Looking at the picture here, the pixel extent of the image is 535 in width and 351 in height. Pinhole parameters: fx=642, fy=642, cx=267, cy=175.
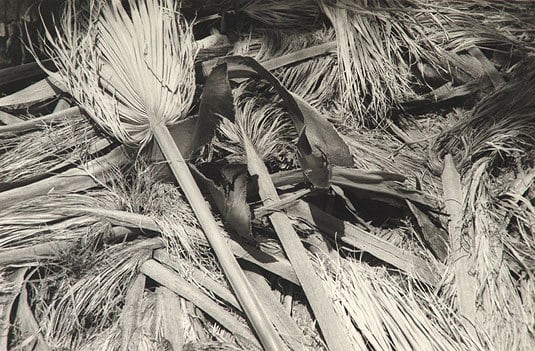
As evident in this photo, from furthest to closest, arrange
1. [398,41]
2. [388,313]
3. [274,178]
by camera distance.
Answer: [398,41] < [274,178] < [388,313]

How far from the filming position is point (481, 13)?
81.7 inches

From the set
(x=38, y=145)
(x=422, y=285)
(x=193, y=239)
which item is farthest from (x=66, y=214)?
(x=422, y=285)

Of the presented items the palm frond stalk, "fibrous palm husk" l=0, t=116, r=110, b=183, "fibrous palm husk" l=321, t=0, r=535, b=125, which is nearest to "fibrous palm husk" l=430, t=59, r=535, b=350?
"fibrous palm husk" l=321, t=0, r=535, b=125

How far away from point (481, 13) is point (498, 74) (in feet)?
0.72

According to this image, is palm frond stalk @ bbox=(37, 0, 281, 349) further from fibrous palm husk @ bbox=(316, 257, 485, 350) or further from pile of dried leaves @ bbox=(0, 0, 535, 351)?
fibrous palm husk @ bbox=(316, 257, 485, 350)

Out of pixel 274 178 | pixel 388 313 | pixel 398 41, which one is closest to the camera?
pixel 388 313

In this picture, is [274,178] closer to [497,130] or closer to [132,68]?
[132,68]

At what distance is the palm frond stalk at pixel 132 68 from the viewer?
1818mm

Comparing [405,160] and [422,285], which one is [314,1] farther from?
[422,285]

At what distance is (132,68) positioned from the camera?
1.84 meters

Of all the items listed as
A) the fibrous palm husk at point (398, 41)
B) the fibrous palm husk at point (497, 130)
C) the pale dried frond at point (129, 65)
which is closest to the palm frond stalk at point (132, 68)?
the pale dried frond at point (129, 65)

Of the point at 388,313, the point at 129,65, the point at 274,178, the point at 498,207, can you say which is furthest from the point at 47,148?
the point at 498,207

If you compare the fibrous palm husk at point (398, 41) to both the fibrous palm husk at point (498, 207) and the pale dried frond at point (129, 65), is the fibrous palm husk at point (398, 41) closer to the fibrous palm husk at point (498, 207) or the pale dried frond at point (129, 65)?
the fibrous palm husk at point (498, 207)

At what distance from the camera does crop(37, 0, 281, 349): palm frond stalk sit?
5.97ft
